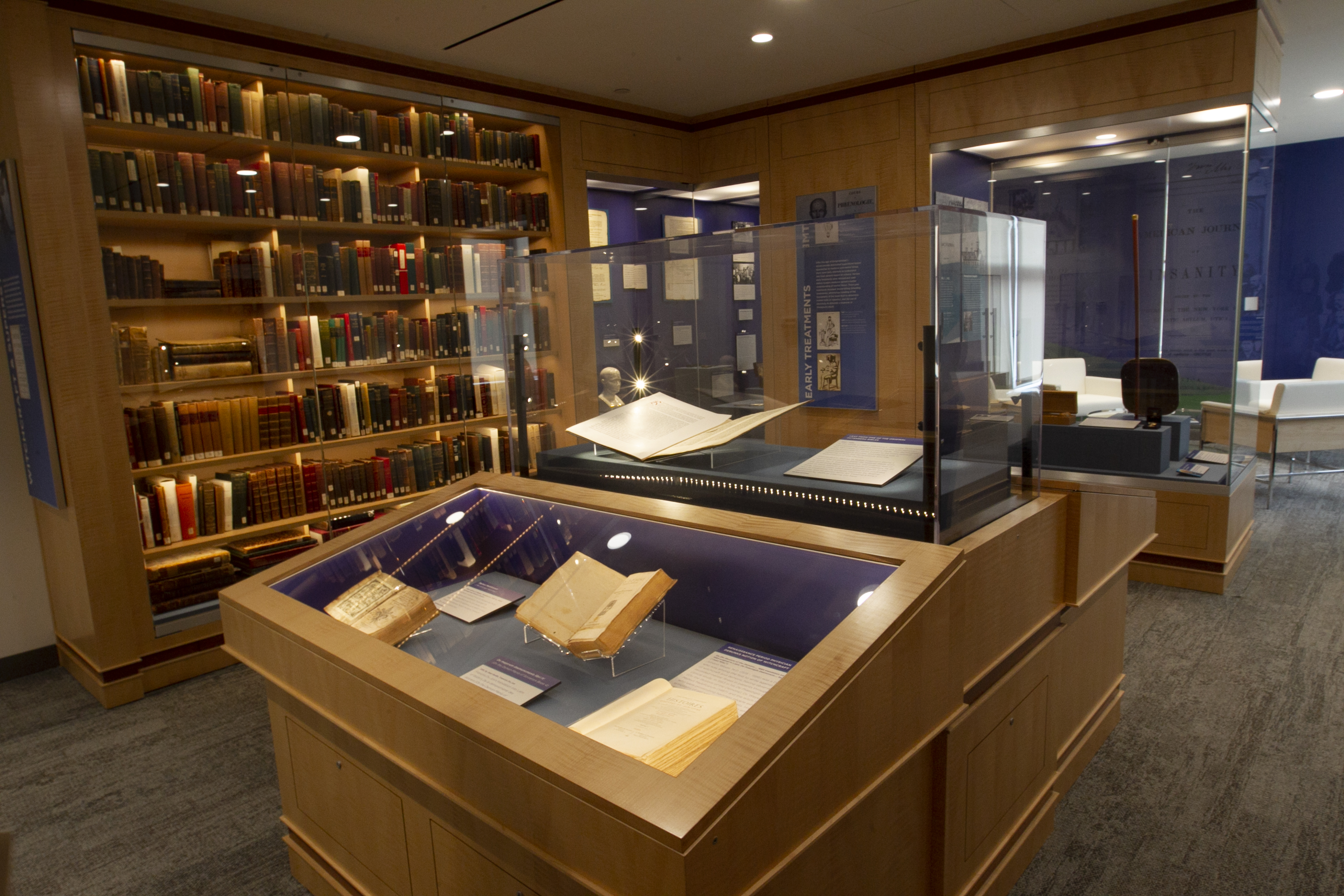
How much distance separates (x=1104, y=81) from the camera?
4145 mm

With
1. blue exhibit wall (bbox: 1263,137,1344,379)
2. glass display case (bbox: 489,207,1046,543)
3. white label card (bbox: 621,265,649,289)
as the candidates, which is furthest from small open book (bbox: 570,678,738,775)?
blue exhibit wall (bbox: 1263,137,1344,379)

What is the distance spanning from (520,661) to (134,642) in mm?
2582

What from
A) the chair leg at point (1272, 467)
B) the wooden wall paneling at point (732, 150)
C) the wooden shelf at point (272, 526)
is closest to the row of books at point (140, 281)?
the wooden shelf at point (272, 526)


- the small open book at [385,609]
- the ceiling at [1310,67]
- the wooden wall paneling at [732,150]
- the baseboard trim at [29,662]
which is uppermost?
the ceiling at [1310,67]

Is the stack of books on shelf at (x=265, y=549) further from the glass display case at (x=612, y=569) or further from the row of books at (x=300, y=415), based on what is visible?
the glass display case at (x=612, y=569)

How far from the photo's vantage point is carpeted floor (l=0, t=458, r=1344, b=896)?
2.20 metres

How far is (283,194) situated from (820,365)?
3.06 meters

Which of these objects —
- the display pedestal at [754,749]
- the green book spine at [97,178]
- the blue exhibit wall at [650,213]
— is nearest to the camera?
the display pedestal at [754,749]

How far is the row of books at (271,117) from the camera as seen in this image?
3.30m

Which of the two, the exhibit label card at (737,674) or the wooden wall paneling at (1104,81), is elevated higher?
the wooden wall paneling at (1104,81)

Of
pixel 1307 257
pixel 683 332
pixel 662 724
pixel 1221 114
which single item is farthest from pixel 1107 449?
pixel 1307 257

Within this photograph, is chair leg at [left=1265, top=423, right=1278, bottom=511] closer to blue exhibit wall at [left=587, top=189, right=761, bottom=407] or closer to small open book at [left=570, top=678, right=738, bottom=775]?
blue exhibit wall at [left=587, top=189, right=761, bottom=407]

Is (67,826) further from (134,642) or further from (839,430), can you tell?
(839,430)

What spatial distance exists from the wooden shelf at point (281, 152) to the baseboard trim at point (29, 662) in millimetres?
2316
